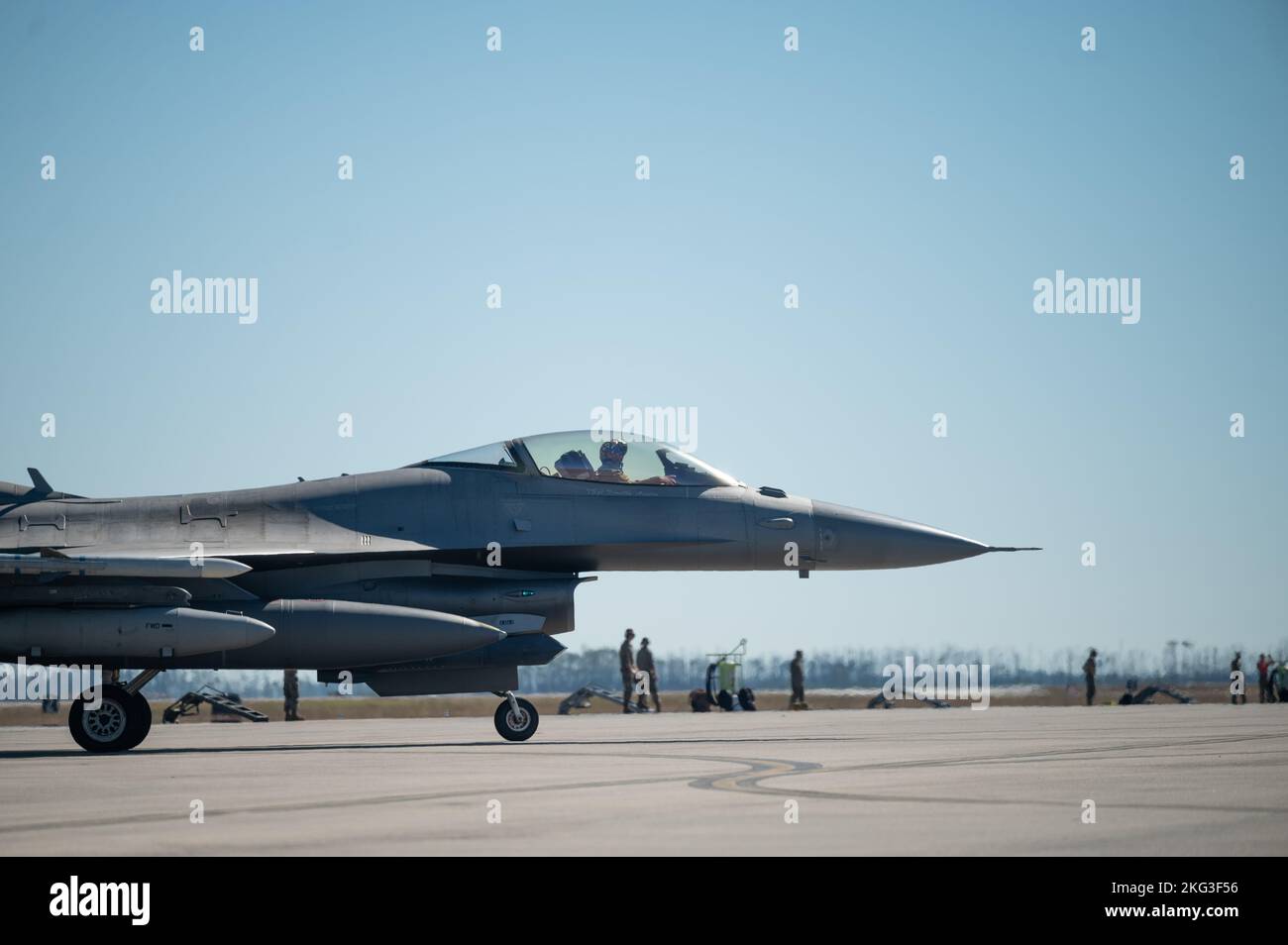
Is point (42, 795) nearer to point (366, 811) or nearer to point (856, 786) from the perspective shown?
point (366, 811)

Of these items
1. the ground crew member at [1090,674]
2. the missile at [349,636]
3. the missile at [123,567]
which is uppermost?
the missile at [123,567]

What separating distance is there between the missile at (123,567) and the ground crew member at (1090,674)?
84.1ft

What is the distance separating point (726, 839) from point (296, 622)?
10019 millimetres

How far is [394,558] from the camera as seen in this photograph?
1736 centimetres

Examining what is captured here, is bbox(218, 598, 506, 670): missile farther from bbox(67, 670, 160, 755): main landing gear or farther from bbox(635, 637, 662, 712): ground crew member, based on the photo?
bbox(635, 637, 662, 712): ground crew member

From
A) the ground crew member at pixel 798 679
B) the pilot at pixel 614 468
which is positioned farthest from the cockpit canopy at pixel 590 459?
the ground crew member at pixel 798 679

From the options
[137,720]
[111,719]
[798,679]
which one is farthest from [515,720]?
[798,679]

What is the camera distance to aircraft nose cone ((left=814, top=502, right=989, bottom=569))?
18266mm

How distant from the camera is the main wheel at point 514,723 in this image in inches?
690

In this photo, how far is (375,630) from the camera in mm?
16141

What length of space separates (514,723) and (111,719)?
181 inches

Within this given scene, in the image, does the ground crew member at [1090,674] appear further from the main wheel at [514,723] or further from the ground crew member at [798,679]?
the main wheel at [514,723]

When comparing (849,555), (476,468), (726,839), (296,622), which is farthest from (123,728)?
(726,839)
